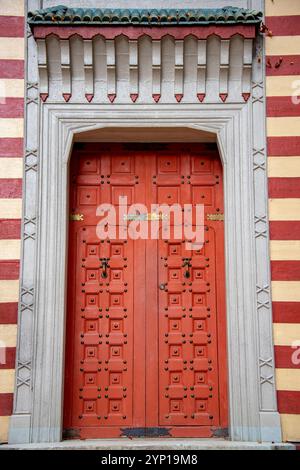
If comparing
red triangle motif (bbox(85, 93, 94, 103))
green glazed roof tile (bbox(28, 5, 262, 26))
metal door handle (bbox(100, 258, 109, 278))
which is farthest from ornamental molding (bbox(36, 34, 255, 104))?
metal door handle (bbox(100, 258, 109, 278))

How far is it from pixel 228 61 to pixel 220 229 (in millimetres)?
1836

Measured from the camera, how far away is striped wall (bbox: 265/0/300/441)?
5.91 meters

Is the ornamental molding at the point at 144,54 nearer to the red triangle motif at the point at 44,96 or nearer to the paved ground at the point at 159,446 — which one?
the red triangle motif at the point at 44,96

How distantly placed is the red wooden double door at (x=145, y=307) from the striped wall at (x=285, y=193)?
2.18 ft

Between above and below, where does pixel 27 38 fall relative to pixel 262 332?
above

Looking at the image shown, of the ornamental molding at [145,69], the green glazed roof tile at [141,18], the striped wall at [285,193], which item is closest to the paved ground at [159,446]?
the striped wall at [285,193]

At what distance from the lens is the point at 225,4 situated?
21.7ft

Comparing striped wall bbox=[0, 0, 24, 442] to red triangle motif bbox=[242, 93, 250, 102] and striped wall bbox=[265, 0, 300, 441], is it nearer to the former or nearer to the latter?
red triangle motif bbox=[242, 93, 250, 102]

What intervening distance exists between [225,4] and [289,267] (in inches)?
119

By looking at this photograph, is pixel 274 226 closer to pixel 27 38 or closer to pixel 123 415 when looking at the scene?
pixel 123 415

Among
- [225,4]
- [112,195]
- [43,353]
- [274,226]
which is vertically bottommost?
[43,353]

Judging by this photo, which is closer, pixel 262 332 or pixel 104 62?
pixel 262 332

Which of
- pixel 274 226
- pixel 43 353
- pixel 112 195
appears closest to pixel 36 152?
pixel 112 195

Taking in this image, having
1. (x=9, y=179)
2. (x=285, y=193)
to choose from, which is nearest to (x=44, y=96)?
(x=9, y=179)
